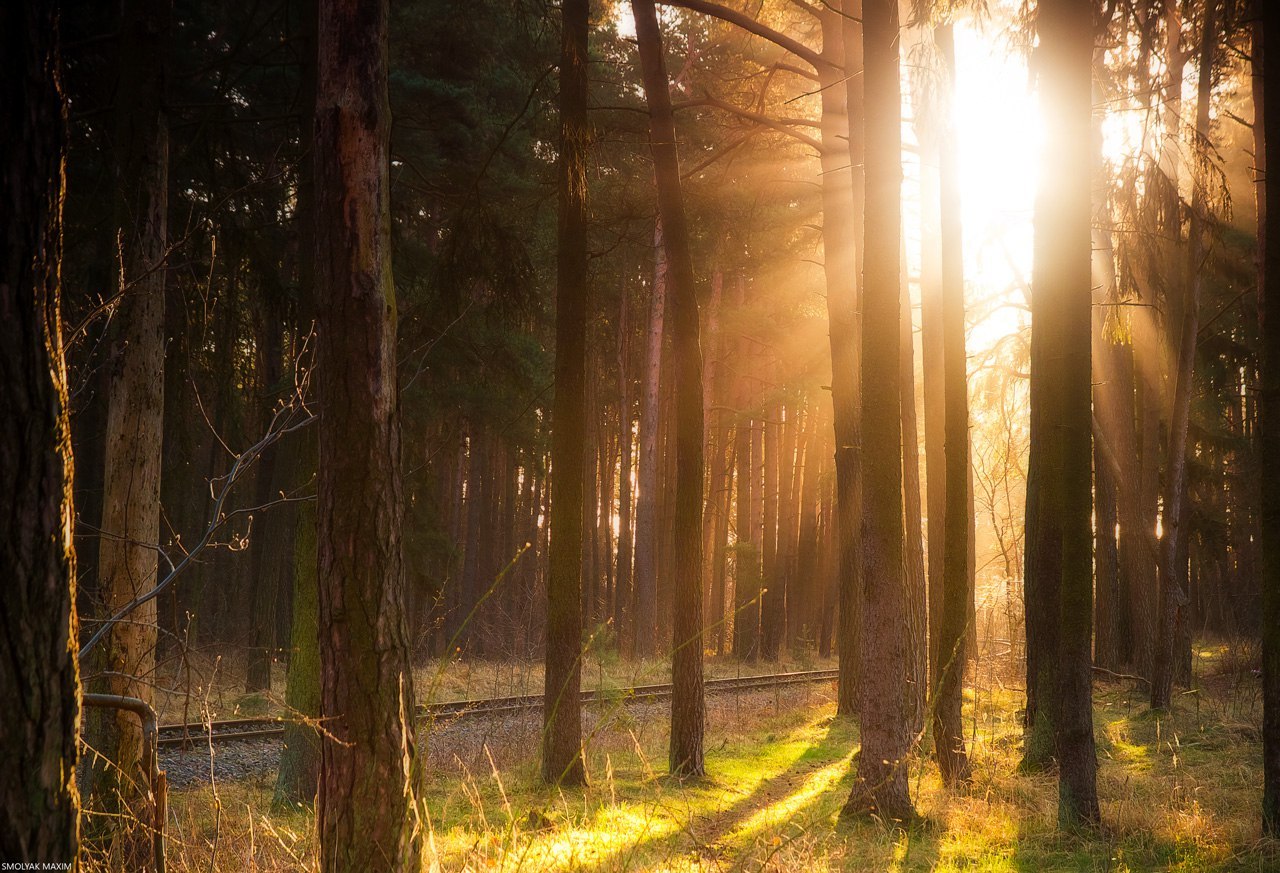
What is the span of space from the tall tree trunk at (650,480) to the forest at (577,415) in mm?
2086

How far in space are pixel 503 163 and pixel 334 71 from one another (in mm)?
12170

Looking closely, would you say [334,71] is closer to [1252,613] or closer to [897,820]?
[897,820]

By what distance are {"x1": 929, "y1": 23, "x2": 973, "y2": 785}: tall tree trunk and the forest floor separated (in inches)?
16.8

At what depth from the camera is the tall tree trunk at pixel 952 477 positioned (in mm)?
8602

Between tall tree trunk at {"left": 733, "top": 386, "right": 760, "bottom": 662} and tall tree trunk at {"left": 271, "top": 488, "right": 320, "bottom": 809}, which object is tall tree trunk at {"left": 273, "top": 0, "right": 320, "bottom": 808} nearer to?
tall tree trunk at {"left": 271, "top": 488, "right": 320, "bottom": 809}

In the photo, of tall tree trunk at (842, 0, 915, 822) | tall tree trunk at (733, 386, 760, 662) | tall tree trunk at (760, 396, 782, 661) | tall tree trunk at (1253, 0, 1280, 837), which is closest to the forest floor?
tall tree trunk at (842, 0, 915, 822)

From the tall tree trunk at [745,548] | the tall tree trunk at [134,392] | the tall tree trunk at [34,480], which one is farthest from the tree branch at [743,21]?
the tall tree trunk at [745,548]

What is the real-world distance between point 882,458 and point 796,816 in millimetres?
3002

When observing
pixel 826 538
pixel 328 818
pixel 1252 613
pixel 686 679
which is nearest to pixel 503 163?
pixel 686 679

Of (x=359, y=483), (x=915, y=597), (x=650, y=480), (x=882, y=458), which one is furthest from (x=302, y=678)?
(x=650, y=480)

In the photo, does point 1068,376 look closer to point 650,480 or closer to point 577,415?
point 577,415

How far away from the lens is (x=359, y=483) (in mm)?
3982

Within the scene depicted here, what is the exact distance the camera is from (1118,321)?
28.6 feet

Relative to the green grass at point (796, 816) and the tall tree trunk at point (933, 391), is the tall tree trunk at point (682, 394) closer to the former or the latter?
the green grass at point (796, 816)
